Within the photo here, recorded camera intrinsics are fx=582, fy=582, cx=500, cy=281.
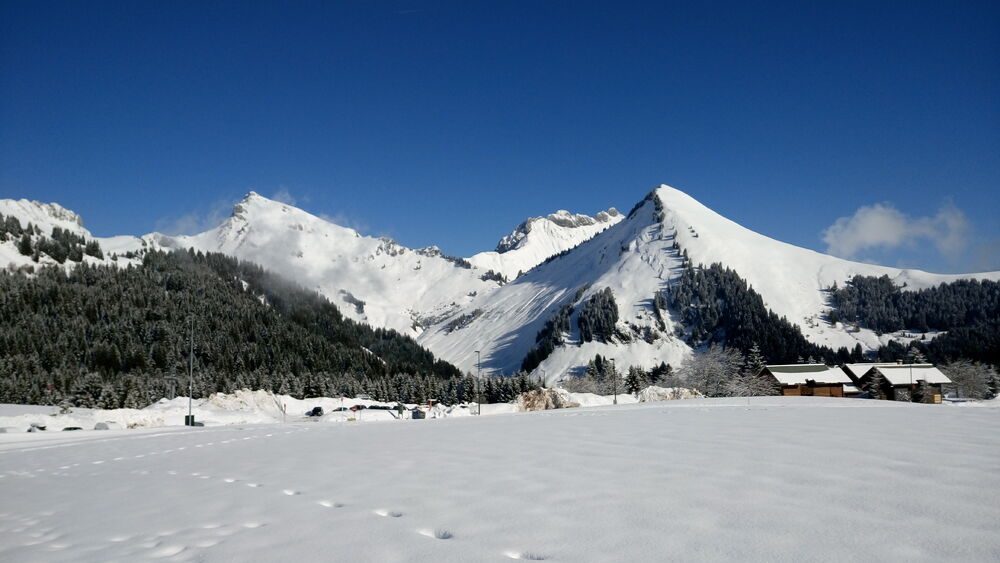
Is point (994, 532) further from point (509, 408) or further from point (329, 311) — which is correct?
point (329, 311)

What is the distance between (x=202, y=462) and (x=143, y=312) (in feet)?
481

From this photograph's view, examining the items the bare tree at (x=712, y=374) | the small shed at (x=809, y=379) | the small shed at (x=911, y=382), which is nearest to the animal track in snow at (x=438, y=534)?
the bare tree at (x=712, y=374)

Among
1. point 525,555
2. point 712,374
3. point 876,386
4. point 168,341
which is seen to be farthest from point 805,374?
point 168,341

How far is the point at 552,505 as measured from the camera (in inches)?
278

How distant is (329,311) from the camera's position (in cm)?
18525

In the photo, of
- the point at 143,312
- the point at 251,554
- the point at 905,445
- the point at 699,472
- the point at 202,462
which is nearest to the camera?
the point at 251,554

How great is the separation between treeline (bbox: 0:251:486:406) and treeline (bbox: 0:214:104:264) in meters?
10.8

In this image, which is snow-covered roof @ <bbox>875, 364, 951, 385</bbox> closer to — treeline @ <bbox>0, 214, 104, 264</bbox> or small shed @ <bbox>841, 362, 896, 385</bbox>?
small shed @ <bbox>841, 362, 896, 385</bbox>

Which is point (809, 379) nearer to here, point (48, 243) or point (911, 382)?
point (911, 382)

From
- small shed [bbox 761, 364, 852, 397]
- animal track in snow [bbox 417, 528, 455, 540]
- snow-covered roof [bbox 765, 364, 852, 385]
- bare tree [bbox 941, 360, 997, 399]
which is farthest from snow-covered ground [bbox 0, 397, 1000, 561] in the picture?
bare tree [bbox 941, 360, 997, 399]

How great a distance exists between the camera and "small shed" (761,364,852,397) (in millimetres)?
105944

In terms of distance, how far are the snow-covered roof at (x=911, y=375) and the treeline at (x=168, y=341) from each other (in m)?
84.0

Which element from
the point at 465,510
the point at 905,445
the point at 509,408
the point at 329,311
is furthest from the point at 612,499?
the point at 329,311

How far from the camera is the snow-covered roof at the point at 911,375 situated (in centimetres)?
9513
